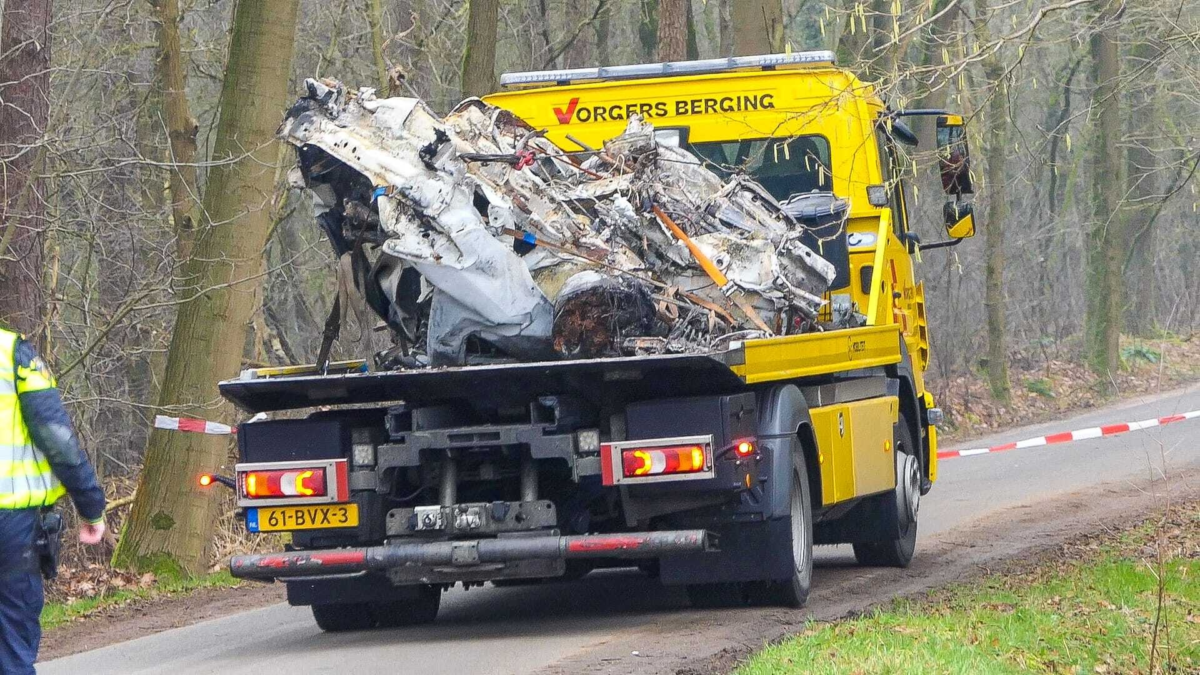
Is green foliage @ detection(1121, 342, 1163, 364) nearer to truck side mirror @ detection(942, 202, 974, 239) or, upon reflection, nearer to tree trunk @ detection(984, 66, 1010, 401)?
tree trunk @ detection(984, 66, 1010, 401)

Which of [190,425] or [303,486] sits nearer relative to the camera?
[303,486]

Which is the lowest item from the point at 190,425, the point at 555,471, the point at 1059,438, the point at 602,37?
the point at 555,471

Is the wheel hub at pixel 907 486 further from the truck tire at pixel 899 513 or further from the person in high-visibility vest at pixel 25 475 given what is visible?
the person in high-visibility vest at pixel 25 475

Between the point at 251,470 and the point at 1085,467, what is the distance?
423 inches

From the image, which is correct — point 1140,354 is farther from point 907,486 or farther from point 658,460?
point 658,460

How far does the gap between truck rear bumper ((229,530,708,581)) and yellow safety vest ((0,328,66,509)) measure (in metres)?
2.28

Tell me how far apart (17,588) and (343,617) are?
3469 millimetres

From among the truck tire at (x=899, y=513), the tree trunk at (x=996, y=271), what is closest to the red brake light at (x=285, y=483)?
the truck tire at (x=899, y=513)

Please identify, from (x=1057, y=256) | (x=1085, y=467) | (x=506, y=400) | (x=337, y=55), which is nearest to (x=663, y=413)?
(x=506, y=400)

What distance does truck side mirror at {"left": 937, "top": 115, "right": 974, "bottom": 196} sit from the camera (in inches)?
404

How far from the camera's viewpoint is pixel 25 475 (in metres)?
5.45

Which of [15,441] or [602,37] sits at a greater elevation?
[602,37]

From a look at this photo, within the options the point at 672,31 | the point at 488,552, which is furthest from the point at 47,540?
the point at 672,31

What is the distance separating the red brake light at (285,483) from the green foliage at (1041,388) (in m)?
20.3
